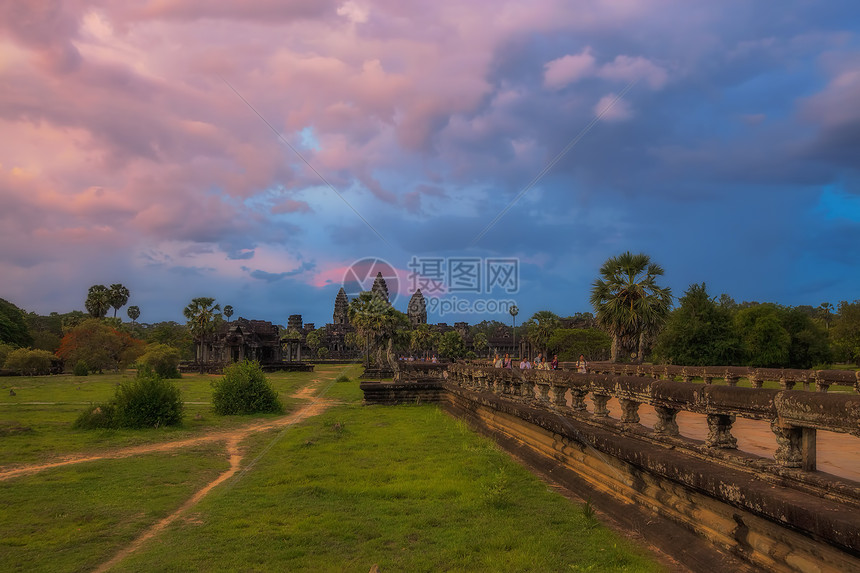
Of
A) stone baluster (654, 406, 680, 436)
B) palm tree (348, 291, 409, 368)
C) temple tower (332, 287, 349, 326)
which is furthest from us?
temple tower (332, 287, 349, 326)

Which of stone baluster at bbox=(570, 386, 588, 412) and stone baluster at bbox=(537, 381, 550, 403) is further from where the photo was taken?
stone baluster at bbox=(537, 381, 550, 403)

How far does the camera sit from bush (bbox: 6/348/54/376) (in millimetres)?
47969

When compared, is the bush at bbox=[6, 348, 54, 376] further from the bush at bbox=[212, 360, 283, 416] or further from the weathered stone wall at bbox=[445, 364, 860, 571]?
the weathered stone wall at bbox=[445, 364, 860, 571]

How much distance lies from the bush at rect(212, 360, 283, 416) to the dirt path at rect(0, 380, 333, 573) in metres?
1.28

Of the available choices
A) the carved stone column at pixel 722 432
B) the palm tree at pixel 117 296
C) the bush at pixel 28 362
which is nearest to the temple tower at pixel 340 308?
the palm tree at pixel 117 296

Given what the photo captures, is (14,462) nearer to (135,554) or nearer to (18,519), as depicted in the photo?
(18,519)

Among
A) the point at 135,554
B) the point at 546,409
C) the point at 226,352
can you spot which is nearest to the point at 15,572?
the point at 135,554

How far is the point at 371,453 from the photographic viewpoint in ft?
37.8

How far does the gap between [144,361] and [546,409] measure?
45982 millimetres

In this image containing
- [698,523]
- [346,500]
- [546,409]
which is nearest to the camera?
[698,523]

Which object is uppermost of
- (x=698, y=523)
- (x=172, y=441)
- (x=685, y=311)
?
(x=685, y=311)

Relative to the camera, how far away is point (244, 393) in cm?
2089

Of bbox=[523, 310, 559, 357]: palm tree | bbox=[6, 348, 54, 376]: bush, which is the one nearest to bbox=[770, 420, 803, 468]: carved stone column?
bbox=[6, 348, 54, 376]: bush

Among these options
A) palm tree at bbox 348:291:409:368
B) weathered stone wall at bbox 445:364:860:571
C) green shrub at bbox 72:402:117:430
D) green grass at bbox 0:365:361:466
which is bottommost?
green grass at bbox 0:365:361:466
